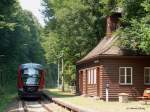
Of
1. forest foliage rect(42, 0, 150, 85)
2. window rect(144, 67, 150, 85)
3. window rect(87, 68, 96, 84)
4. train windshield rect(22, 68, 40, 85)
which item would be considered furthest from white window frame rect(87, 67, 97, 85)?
forest foliage rect(42, 0, 150, 85)

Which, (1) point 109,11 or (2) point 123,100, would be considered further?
(1) point 109,11

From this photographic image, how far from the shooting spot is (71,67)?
224 feet

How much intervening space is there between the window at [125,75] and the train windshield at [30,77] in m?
9.41

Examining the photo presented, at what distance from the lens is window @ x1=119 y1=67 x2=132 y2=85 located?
40.3m

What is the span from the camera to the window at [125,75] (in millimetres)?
40312

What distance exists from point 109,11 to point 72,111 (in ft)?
57.4

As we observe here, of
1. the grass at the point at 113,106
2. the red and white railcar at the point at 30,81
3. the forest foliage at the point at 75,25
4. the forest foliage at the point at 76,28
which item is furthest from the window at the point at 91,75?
the grass at the point at 113,106

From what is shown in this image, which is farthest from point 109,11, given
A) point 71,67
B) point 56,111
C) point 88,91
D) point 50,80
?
point 50,80

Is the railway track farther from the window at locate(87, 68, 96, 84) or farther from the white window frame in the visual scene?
the window at locate(87, 68, 96, 84)

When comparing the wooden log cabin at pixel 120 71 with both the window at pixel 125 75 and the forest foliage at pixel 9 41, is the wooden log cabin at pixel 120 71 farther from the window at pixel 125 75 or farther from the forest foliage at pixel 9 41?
the forest foliage at pixel 9 41

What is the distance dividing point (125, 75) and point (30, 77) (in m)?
10.1

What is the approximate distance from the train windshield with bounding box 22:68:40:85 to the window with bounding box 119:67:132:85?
9408 mm

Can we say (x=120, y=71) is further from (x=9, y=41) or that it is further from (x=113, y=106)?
(x=9, y=41)

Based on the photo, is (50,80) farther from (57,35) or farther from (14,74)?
(57,35)
